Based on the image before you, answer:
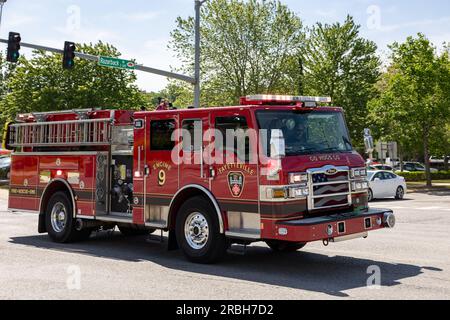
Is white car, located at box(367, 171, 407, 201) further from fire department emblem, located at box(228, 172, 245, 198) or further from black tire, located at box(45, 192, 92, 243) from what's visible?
fire department emblem, located at box(228, 172, 245, 198)

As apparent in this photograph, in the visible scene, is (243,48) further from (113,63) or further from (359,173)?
(359,173)

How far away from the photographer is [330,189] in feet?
26.1

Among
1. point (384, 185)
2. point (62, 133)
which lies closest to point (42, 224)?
point (62, 133)

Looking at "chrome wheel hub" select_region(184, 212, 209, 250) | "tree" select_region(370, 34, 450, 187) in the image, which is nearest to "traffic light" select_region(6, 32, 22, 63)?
"chrome wheel hub" select_region(184, 212, 209, 250)

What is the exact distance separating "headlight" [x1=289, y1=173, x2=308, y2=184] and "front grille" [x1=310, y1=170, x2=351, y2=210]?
137mm

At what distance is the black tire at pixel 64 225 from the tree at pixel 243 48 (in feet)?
89.3

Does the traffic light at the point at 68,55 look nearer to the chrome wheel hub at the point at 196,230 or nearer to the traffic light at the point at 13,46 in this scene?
the traffic light at the point at 13,46

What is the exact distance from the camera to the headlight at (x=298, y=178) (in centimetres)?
749

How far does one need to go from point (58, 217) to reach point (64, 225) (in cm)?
29

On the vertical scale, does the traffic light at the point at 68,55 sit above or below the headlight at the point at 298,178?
above

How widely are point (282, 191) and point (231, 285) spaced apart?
145cm

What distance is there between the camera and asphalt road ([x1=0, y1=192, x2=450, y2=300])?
6539 millimetres

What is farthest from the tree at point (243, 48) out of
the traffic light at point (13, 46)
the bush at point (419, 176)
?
the traffic light at point (13, 46)
